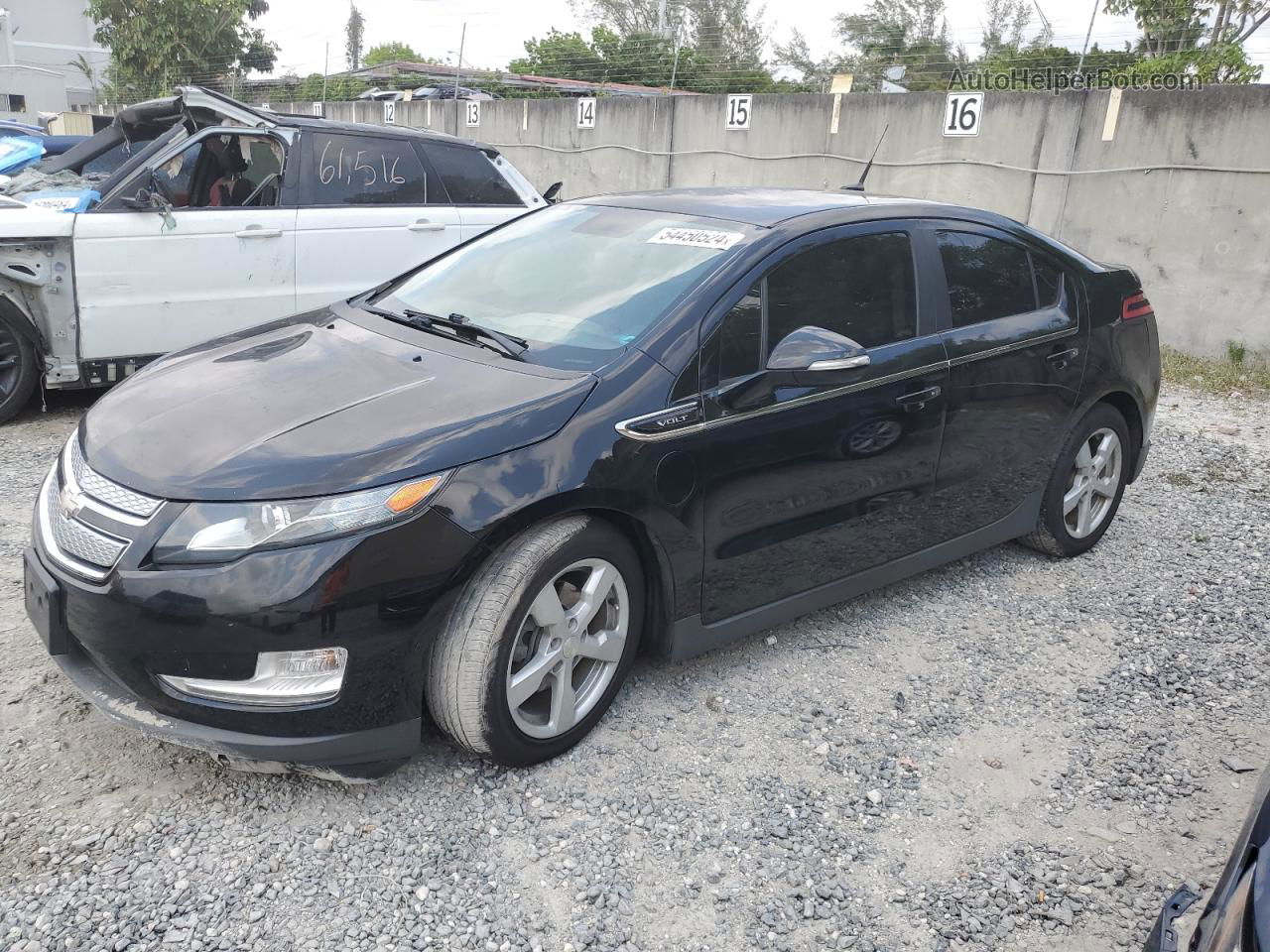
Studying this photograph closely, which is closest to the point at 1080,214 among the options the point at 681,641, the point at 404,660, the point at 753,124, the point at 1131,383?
the point at 753,124

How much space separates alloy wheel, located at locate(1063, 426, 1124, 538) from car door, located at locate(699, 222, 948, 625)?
106 centimetres

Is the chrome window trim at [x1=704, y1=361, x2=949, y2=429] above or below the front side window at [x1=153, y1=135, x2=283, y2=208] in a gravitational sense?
below

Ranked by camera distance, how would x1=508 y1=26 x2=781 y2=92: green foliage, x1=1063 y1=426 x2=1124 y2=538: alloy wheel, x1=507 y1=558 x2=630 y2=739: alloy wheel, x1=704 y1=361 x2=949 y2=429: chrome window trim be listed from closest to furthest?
x1=507 y1=558 x2=630 y2=739: alloy wheel < x1=704 y1=361 x2=949 y2=429: chrome window trim < x1=1063 y1=426 x2=1124 y2=538: alloy wheel < x1=508 y1=26 x2=781 y2=92: green foliage

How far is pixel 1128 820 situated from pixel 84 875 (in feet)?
9.25

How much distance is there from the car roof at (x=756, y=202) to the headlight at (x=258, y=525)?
1.78 meters

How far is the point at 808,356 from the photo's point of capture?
10.7 feet

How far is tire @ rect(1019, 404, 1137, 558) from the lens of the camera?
4574 mm

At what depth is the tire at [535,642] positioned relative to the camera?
9.07 feet

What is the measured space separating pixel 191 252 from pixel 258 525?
4.22 m

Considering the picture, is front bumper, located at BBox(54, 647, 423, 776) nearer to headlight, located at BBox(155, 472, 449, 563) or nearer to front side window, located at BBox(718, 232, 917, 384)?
headlight, located at BBox(155, 472, 449, 563)

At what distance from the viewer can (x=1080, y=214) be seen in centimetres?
979

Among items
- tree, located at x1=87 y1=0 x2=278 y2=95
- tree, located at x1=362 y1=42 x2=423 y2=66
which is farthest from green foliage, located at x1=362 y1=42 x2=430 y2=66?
tree, located at x1=87 y1=0 x2=278 y2=95

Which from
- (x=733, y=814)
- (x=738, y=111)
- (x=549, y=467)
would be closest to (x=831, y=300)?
(x=549, y=467)

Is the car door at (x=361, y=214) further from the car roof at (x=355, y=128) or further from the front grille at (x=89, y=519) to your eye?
the front grille at (x=89, y=519)
